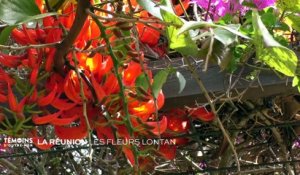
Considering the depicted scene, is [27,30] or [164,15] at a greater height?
[27,30]

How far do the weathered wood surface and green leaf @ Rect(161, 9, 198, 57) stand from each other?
0.26 meters

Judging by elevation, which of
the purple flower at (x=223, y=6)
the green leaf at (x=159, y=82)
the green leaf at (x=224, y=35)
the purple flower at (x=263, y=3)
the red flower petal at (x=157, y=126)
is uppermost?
the purple flower at (x=223, y=6)

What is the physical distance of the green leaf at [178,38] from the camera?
37cm

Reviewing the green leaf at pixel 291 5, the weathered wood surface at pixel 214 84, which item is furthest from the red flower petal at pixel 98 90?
the green leaf at pixel 291 5

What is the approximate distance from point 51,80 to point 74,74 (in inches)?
1.3

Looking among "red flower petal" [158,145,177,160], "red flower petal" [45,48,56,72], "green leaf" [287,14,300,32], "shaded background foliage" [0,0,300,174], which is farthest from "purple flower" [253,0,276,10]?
"red flower petal" [158,145,177,160]

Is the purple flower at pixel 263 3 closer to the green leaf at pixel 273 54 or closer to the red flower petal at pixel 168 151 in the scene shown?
the green leaf at pixel 273 54

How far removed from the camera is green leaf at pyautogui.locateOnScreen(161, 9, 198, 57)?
0.37 m

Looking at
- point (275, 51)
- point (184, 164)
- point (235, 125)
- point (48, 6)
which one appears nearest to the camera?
point (275, 51)

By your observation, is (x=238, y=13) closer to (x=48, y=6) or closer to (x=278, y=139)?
(x=48, y=6)

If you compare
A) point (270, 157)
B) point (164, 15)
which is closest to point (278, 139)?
point (270, 157)

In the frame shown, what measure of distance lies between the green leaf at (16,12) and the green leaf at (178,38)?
0.10 metres

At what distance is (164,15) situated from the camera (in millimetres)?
376

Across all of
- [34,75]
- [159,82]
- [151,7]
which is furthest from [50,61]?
[151,7]
